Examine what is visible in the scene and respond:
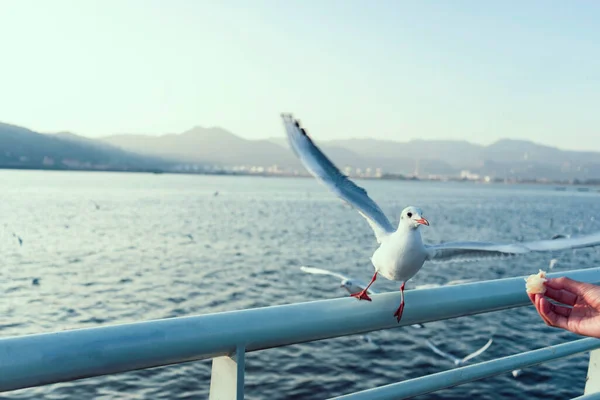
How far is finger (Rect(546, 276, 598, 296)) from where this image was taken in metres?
1.58

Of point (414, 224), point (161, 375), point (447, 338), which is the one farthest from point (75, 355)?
point (447, 338)

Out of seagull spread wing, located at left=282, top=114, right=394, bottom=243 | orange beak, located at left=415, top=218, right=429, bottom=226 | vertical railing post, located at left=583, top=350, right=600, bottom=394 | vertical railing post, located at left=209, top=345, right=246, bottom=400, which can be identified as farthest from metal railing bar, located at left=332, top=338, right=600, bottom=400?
seagull spread wing, located at left=282, top=114, right=394, bottom=243

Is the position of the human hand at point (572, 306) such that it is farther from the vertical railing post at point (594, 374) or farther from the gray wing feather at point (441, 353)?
the gray wing feather at point (441, 353)

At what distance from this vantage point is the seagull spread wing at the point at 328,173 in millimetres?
2340

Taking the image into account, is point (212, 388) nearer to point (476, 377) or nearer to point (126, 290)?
point (476, 377)

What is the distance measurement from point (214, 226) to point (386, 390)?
42.3 meters

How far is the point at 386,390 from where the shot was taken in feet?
4.94

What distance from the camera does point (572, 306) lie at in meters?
1.61

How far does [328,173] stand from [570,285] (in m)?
1.14

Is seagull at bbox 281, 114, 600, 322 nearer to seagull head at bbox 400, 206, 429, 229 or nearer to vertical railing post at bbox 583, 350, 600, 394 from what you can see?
seagull head at bbox 400, 206, 429, 229

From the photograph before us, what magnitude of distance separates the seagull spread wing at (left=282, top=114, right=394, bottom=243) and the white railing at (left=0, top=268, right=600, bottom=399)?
25.0 inches

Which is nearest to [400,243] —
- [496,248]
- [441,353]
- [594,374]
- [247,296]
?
[496,248]

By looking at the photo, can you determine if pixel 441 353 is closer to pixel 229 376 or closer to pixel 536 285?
pixel 536 285

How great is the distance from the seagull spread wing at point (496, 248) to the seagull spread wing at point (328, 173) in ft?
1.04
